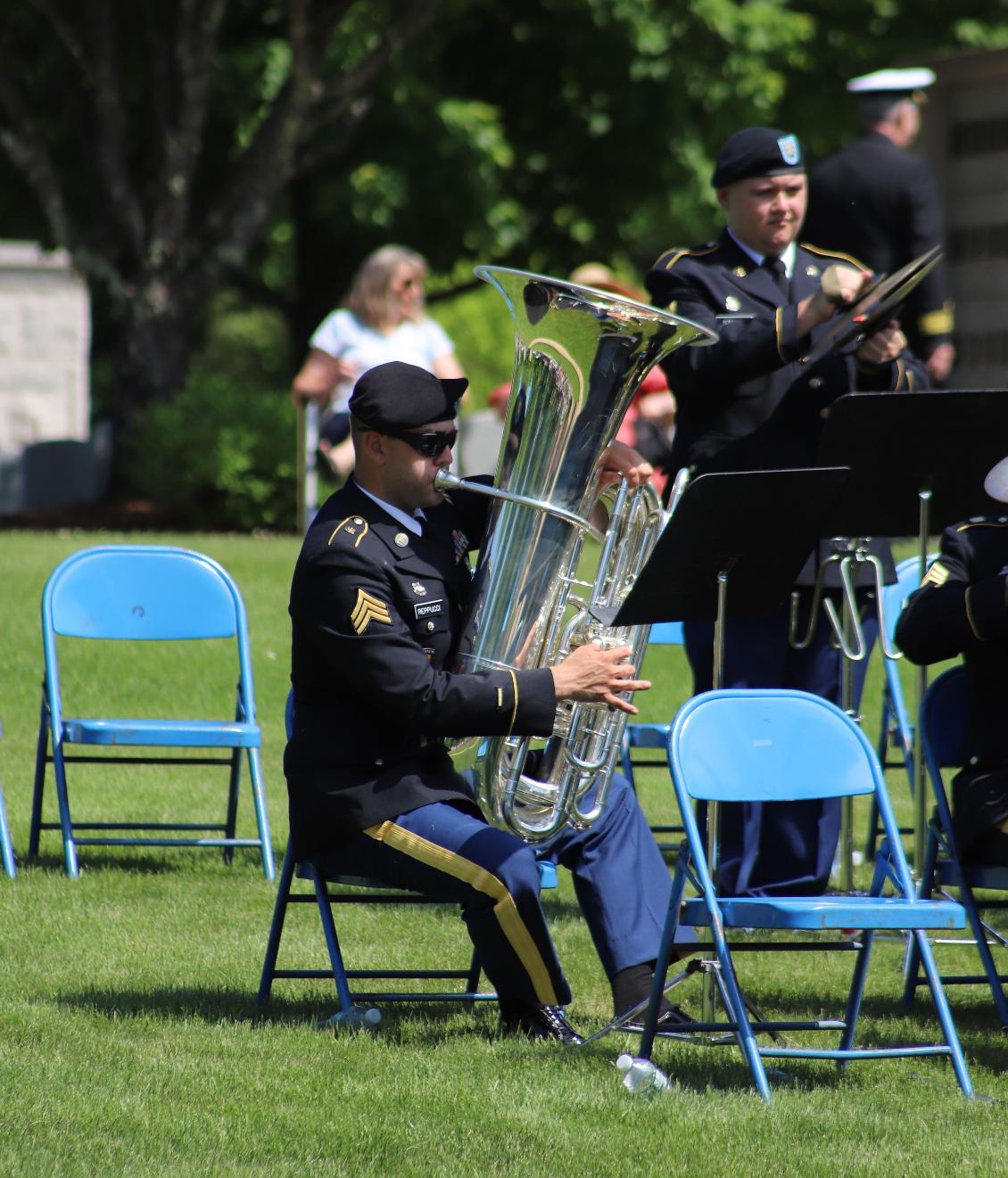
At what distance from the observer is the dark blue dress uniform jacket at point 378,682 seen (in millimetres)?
4570

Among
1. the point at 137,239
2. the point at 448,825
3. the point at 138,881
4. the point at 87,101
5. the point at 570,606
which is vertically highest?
the point at 87,101

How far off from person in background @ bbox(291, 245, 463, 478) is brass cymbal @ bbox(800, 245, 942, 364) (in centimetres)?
291

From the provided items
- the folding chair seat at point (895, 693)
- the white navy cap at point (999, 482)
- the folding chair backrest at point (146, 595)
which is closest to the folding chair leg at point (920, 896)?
the white navy cap at point (999, 482)

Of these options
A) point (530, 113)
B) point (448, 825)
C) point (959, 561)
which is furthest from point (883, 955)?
point (530, 113)

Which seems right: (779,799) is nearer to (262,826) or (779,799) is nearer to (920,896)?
(920,896)

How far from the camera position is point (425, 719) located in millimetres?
4594

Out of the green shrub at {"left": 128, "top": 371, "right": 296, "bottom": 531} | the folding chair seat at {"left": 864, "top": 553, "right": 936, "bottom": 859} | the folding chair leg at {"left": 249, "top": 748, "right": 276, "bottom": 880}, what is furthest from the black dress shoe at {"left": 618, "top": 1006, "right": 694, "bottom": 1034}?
the green shrub at {"left": 128, "top": 371, "right": 296, "bottom": 531}

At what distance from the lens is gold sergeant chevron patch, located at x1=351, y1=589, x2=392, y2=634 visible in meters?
4.63

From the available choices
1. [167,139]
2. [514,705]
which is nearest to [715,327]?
[514,705]

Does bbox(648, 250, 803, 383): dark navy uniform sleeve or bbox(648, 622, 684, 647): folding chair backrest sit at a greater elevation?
bbox(648, 250, 803, 383): dark navy uniform sleeve

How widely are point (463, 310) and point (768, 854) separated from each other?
29.8 m

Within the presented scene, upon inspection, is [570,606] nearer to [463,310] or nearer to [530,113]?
[530,113]

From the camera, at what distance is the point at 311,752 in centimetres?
476

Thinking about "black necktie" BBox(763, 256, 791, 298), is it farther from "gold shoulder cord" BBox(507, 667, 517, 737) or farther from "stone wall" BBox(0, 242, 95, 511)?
"stone wall" BBox(0, 242, 95, 511)
